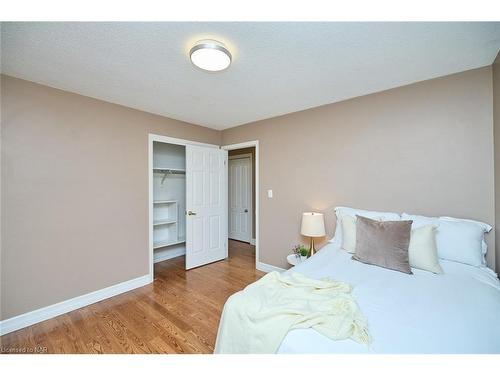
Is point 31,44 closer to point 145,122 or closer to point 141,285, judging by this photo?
point 145,122

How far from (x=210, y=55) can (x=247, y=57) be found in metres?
0.31

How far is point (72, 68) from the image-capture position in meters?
1.79

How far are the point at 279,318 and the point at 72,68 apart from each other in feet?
8.26

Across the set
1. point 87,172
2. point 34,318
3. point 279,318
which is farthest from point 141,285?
point 279,318

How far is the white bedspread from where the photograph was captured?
0.89 metres

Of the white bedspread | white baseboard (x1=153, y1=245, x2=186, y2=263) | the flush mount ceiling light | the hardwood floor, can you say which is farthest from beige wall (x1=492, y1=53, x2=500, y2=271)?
white baseboard (x1=153, y1=245, x2=186, y2=263)

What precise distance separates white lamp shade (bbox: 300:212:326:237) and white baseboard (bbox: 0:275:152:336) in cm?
225

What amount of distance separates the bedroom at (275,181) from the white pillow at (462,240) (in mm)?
14

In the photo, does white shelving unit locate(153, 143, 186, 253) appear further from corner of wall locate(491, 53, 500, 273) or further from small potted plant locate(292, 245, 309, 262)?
corner of wall locate(491, 53, 500, 273)

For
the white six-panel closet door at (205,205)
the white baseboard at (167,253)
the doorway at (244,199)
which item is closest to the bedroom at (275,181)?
the white six-panel closet door at (205,205)

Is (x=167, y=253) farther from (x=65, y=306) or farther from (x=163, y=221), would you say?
(x=65, y=306)

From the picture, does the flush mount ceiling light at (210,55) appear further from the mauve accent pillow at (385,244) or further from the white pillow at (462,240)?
the white pillow at (462,240)

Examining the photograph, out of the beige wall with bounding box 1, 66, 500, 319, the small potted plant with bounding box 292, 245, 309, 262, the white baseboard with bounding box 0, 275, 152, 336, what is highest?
the beige wall with bounding box 1, 66, 500, 319

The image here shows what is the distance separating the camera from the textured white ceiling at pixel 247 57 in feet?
4.45
